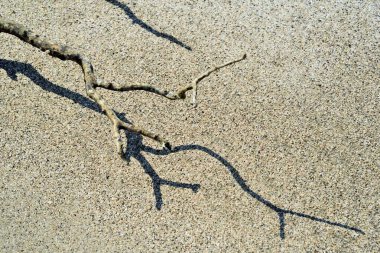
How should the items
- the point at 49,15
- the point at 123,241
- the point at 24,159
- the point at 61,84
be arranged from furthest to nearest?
the point at 49,15 → the point at 61,84 → the point at 24,159 → the point at 123,241

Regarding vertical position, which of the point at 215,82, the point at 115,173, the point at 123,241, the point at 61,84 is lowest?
the point at 123,241

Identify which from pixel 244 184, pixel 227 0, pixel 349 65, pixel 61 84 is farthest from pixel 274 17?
pixel 61 84

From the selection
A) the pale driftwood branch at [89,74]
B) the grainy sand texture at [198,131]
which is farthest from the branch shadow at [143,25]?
the pale driftwood branch at [89,74]

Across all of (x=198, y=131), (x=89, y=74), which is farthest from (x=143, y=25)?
(x=198, y=131)

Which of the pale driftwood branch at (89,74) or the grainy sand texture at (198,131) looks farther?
the grainy sand texture at (198,131)

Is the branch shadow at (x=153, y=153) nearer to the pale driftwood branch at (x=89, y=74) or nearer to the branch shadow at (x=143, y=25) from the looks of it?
the pale driftwood branch at (x=89, y=74)

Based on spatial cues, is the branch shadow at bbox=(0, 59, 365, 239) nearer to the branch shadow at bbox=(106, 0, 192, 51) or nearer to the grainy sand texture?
the grainy sand texture

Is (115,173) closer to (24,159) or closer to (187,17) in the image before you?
(24,159)

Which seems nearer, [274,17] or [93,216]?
[93,216]
